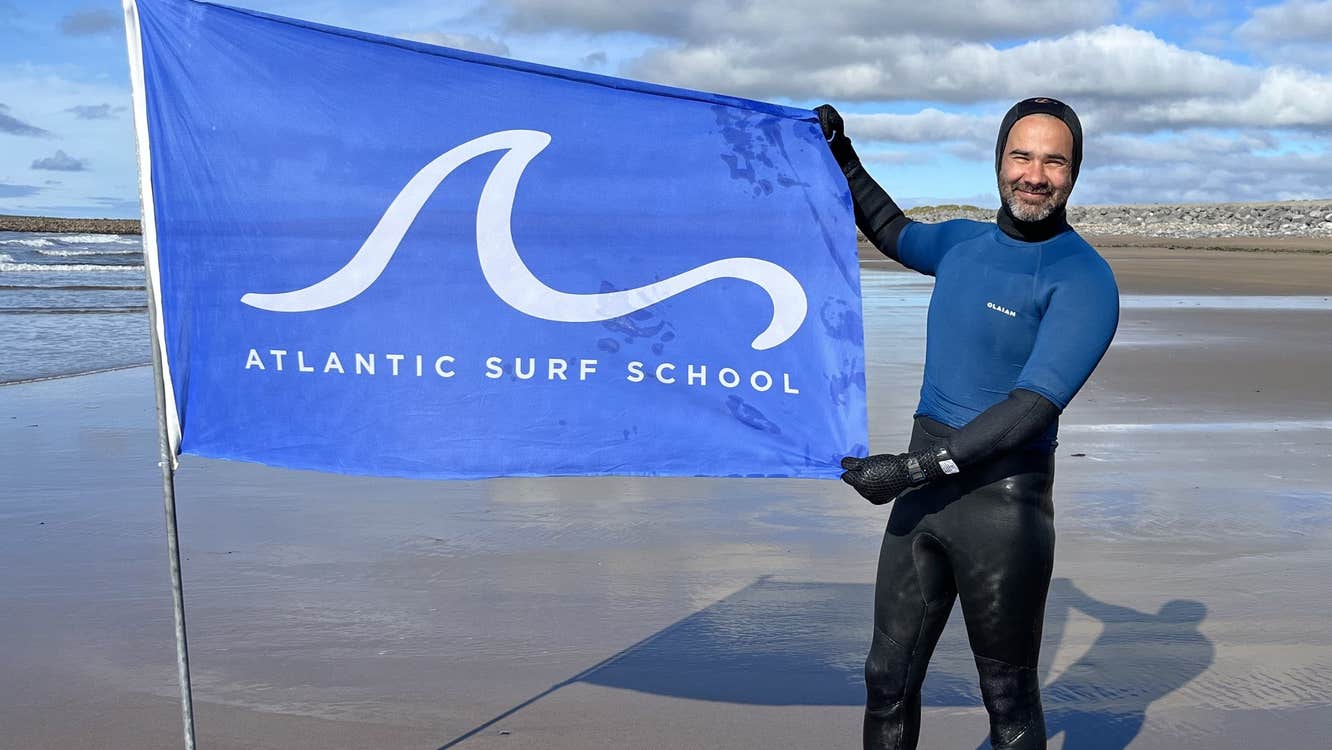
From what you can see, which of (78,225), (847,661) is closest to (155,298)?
Answer: (847,661)

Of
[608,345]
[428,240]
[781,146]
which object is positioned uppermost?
[781,146]

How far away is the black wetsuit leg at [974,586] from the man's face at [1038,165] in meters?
0.62

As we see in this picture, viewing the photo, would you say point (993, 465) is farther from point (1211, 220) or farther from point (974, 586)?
point (1211, 220)

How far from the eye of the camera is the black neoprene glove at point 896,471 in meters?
3.06

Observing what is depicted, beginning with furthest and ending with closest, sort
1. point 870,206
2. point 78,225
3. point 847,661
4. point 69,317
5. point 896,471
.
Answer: point 78,225, point 69,317, point 847,661, point 870,206, point 896,471

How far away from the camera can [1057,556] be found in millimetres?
6410

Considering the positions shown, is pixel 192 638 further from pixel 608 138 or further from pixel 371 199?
pixel 608 138

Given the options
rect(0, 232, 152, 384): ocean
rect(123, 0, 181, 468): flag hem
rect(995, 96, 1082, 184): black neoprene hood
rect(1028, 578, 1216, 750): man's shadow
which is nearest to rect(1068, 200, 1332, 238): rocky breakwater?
rect(0, 232, 152, 384): ocean

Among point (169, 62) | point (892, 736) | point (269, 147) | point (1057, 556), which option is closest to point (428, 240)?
point (269, 147)

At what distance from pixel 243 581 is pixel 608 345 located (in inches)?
123

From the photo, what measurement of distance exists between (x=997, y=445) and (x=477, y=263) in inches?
58.2

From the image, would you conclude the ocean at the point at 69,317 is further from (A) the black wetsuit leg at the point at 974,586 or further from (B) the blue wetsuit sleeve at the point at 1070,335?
(B) the blue wetsuit sleeve at the point at 1070,335

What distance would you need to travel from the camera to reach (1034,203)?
3156 mm

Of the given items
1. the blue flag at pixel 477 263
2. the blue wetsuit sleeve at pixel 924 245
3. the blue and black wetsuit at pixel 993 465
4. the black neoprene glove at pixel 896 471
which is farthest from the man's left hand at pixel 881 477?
the blue wetsuit sleeve at pixel 924 245
